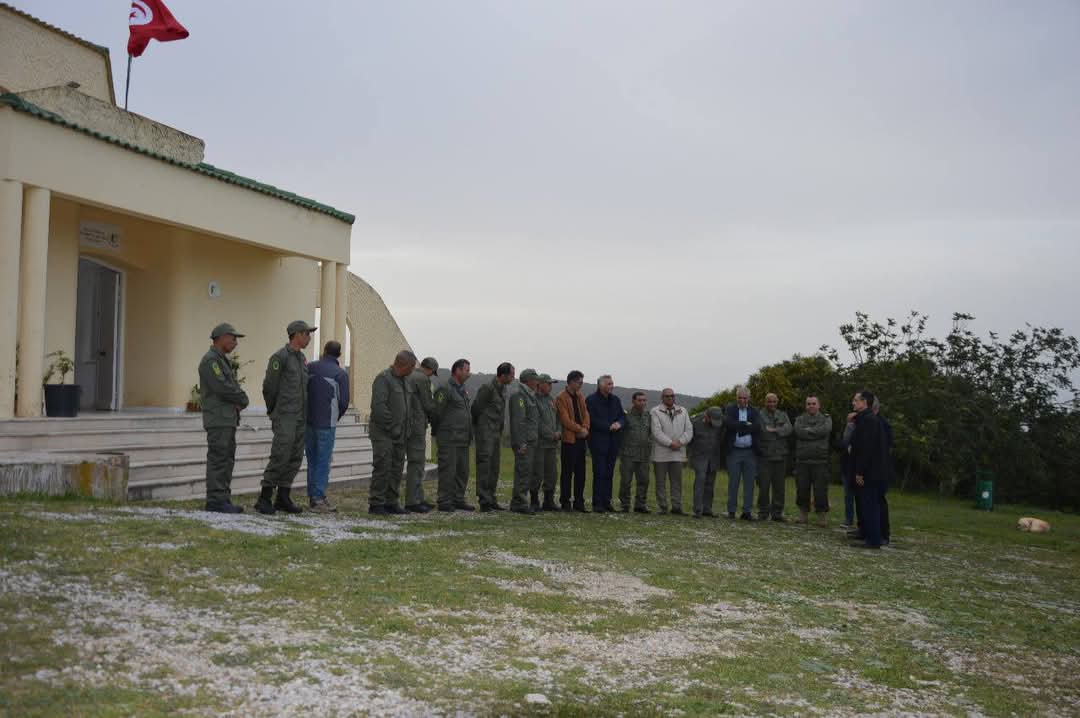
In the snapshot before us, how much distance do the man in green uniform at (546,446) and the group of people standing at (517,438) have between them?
2cm

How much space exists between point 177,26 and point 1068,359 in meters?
22.1

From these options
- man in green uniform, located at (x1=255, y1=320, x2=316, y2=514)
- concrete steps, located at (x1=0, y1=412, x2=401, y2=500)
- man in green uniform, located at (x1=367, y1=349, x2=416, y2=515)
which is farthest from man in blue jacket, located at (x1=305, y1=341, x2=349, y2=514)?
concrete steps, located at (x1=0, y1=412, x2=401, y2=500)

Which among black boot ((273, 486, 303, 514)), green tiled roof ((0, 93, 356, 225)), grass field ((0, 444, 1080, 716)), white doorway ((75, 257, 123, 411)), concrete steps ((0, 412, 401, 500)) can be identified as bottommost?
grass field ((0, 444, 1080, 716))

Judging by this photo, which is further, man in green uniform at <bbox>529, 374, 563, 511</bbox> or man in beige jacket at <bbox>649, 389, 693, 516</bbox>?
man in beige jacket at <bbox>649, 389, 693, 516</bbox>

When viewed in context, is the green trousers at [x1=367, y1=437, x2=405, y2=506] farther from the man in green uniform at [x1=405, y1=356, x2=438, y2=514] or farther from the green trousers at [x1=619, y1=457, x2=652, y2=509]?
the green trousers at [x1=619, y1=457, x2=652, y2=509]

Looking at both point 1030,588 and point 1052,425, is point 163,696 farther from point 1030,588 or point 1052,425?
point 1052,425

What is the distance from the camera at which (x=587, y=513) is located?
1339cm

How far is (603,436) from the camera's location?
540 inches

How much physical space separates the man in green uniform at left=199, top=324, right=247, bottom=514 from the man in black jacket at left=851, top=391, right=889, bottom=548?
22.8 ft

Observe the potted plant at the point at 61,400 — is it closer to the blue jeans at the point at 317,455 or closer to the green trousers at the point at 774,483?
the blue jeans at the point at 317,455

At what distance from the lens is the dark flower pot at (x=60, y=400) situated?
1249 cm

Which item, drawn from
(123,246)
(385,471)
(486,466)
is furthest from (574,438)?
(123,246)

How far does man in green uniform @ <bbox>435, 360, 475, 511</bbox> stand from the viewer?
11906mm

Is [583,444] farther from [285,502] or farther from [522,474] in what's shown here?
[285,502]
